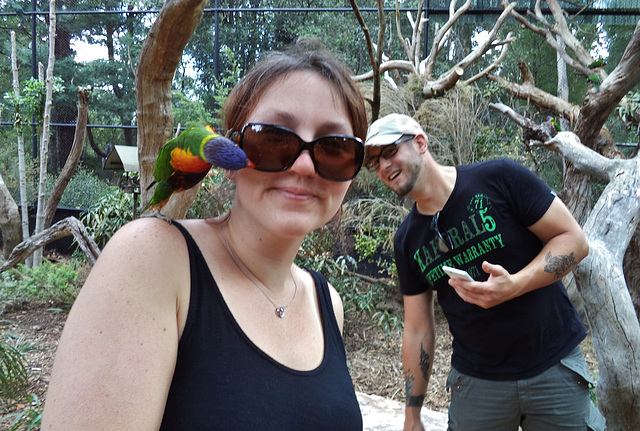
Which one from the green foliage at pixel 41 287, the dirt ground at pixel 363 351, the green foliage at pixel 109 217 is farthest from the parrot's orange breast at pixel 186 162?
the green foliage at pixel 109 217

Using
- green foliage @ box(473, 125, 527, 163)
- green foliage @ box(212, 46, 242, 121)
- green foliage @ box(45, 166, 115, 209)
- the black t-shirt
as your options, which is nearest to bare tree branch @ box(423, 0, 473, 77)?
green foliage @ box(473, 125, 527, 163)

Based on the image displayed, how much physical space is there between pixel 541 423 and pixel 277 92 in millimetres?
1410

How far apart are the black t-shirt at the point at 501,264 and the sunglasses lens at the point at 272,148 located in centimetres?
102

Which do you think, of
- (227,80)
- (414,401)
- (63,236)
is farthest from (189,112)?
(414,401)

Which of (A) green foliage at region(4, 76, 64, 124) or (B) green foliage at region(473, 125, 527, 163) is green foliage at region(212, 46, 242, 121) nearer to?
(A) green foliage at region(4, 76, 64, 124)

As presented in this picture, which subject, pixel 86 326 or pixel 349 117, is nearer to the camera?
pixel 86 326

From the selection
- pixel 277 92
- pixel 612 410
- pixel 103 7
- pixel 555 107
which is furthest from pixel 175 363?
pixel 103 7

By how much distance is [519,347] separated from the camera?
1513 millimetres

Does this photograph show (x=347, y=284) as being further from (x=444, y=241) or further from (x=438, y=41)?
(x=438, y=41)

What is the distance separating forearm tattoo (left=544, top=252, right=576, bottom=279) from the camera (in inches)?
58.1

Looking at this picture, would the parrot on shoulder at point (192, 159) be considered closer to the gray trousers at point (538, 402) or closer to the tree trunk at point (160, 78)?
the tree trunk at point (160, 78)

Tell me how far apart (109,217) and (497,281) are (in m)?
4.15

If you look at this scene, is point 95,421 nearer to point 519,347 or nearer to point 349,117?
point 349,117

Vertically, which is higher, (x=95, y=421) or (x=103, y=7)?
(x=103, y=7)
